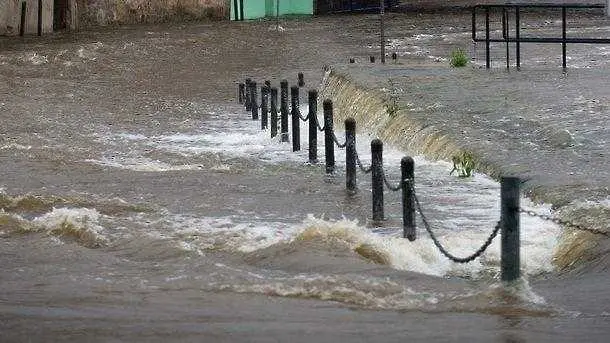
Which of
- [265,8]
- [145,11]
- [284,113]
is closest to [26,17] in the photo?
[145,11]

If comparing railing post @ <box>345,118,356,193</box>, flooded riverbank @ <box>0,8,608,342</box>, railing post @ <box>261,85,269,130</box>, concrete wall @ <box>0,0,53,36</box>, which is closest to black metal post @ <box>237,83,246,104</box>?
flooded riverbank @ <box>0,8,608,342</box>

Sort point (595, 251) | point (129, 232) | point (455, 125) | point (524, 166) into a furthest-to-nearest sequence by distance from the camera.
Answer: point (455, 125)
point (524, 166)
point (129, 232)
point (595, 251)

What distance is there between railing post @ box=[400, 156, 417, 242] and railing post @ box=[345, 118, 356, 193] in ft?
9.68

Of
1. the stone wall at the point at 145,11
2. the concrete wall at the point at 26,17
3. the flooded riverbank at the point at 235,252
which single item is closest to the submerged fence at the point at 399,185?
the flooded riverbank at the point at 235,252

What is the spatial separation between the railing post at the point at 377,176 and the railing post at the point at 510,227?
11.0 feet

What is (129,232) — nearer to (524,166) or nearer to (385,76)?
(524,166)

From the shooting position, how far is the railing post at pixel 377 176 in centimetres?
1318

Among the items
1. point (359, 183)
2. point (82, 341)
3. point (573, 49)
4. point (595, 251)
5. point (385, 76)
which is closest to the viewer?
point (82, 341)

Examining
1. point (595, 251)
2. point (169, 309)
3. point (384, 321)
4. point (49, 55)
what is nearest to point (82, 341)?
point (169, 309)

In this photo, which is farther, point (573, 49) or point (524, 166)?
point (573, 49)

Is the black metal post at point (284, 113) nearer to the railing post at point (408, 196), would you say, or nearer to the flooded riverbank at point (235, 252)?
the flooded riverbank at point (235, 252)

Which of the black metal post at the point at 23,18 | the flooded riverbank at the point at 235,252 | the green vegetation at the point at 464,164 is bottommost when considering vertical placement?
the flooded riverbank at the point at 235,252

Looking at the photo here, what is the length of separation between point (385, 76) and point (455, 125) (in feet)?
22.5

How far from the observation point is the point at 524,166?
14680 millimetres
